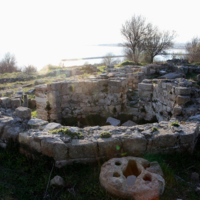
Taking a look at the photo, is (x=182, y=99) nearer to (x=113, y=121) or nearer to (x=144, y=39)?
(x=113, y=121)

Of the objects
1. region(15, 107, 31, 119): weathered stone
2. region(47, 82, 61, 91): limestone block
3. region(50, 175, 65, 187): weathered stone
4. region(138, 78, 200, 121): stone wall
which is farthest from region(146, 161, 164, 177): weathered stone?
region(47, 82, 61, 91): limestone block

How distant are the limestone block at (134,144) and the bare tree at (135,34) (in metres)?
24.2

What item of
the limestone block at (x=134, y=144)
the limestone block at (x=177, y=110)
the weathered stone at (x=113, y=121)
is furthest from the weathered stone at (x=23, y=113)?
the limestone block at (x=177, y=110)

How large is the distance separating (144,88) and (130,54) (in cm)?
2253

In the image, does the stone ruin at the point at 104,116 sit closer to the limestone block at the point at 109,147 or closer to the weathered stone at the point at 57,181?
the limestone block at the point at 109,147

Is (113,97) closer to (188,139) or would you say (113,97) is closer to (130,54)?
(188,139)

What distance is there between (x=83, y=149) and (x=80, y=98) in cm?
456

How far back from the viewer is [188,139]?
3.76 m

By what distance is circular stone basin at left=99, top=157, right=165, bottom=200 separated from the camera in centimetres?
257

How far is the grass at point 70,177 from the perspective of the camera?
280 centimetres

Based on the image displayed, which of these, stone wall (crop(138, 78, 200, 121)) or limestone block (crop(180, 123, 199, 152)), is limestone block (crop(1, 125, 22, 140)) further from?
stone wall (crop(138, 78, 200, 121))

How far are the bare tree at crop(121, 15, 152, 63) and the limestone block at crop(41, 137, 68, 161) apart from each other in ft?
81.4

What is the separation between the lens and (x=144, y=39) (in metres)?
26.8

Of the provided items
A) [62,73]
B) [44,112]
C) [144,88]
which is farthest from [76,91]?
[62,73]
